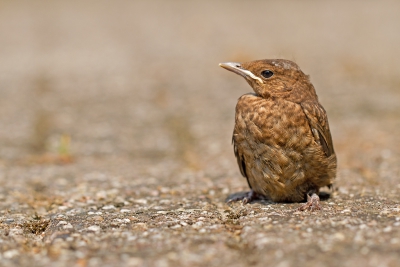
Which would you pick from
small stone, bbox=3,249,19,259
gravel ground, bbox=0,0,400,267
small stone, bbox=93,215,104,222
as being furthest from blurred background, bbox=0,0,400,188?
small stone, bbox=3,249,19,259

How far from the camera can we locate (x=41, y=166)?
286 inches

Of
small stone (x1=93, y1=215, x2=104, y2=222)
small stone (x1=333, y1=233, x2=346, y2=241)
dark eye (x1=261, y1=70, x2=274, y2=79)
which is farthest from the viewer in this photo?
dark eye (x1=261, y1=70, x2=274, y2=79)

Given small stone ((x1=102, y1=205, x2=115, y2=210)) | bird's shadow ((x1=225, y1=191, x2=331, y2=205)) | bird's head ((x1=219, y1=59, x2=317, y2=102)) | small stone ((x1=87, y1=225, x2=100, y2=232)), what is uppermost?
bird's head ((x1=219, y1=59, x2=317, y2=102))

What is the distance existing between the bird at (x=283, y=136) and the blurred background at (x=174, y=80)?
1110 millimetres

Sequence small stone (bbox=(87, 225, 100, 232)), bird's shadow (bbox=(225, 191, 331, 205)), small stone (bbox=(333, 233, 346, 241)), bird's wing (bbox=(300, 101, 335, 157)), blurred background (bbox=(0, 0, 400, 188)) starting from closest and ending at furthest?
small stone (bbox=(333, 233, 346, 241)), small stone (bbox=(87, 225, 100, 232)), bird's wing (bbox=(300, 101, 335, 157)), bird's shadow (bbox=(225, 191, 331, 205)), blurred background (bbox=(0, 0, 400, 188))

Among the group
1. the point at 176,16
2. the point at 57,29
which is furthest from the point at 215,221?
the point at 176,16

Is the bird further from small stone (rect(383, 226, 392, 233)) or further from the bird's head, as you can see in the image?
small stone (rect(383, 226, 392, 233))

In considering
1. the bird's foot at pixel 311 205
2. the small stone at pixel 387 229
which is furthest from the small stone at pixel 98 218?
the small stone at pixel 387 229

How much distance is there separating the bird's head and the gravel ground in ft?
1.88

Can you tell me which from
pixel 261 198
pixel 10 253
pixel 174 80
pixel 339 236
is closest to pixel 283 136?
pixel 261 198

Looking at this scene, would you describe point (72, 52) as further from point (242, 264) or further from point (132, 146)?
point (242, 264)

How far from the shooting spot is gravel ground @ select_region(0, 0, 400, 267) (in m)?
3.68

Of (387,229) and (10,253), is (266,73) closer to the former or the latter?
(387,229)

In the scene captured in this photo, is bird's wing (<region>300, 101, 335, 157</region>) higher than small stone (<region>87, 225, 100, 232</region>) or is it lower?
higher
